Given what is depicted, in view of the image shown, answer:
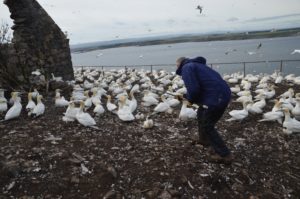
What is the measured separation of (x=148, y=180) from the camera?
6.67 metres

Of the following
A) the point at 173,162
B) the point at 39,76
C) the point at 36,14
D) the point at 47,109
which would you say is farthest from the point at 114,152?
the point at 36,14

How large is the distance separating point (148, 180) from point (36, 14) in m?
11.3

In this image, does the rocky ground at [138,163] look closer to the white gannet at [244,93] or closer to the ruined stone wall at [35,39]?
the white gannet at [244,93]

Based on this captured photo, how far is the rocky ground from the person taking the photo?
6.37 m

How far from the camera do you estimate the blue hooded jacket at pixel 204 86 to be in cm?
651

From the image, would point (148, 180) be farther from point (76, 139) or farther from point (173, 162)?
point (76, 139)

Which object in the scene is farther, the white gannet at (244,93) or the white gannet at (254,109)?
the white gannet at (244,93)

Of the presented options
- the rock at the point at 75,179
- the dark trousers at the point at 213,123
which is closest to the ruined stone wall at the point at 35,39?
the rock at the point at 75,179

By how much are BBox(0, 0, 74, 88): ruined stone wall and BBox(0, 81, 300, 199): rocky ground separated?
558cm

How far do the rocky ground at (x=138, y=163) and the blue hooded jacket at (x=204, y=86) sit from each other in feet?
5.24

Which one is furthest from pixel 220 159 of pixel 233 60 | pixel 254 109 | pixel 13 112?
pixel 233 60

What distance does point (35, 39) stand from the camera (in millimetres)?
14922

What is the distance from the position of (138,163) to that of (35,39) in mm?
10055

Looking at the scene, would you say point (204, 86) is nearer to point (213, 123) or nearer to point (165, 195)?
point (213, 123)
